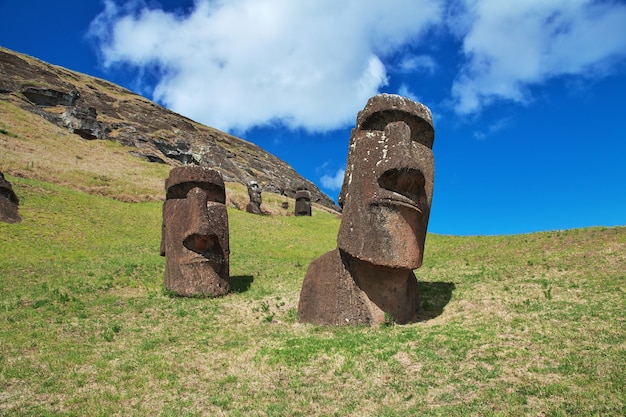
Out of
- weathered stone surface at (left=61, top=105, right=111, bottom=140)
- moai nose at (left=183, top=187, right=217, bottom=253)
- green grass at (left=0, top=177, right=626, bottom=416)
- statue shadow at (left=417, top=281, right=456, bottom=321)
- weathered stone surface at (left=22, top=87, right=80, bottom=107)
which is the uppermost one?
weathered stone surface at (left=22, top=87, right=80, bottom=107)

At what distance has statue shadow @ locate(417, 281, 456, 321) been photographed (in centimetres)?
1035

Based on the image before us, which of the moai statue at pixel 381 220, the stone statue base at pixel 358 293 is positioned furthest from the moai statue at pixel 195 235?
the stone statue base at pixel 358 293

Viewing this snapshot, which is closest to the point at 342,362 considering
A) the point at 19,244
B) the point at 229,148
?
the point at 19,244

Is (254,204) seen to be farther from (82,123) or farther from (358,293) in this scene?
(82,123)

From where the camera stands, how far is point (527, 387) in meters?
5.57

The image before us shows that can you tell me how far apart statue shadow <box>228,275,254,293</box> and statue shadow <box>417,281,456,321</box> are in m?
5.42

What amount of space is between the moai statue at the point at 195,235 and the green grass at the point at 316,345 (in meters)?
0.64

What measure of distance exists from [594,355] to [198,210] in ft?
33.2

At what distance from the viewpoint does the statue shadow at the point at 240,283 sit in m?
14.5

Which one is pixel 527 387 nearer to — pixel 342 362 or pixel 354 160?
Answer: pixel 342 362

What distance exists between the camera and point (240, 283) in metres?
15.7

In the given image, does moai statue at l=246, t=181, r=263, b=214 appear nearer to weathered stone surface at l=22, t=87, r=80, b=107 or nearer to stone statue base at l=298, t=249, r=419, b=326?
stone statue base at l=298, t=249, r=419, b=326

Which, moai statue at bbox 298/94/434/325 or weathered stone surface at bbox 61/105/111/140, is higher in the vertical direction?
weathered stone surface at bbox 61/105/111/140

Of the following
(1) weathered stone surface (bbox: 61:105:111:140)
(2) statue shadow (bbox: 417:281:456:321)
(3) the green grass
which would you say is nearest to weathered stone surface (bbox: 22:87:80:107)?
(1) weathered stone surface (bbox: 61:105:111:140)
